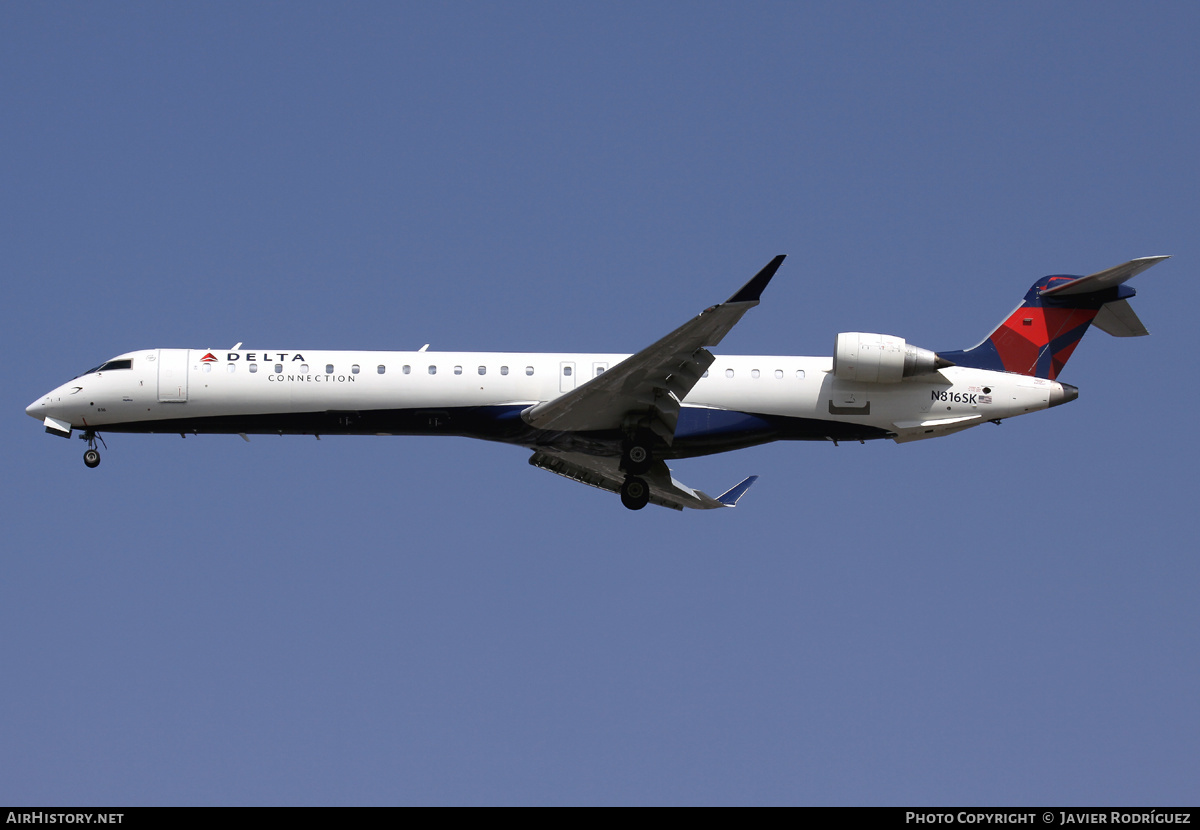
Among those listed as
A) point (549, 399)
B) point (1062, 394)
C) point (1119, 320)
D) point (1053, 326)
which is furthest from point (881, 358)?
point (549, 399)

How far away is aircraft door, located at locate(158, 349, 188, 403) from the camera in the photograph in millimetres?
25859

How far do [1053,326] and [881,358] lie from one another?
4824 mm

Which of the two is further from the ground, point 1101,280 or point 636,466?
point 1101,280

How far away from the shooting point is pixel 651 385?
81.1 ft

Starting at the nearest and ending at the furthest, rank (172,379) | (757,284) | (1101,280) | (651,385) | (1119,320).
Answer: (757,284), (651,385), (172,379), (1101,280), (1119,320)

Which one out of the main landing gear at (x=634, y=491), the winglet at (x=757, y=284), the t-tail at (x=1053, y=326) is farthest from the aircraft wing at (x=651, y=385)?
the t-tail at (x=1053, y=326)

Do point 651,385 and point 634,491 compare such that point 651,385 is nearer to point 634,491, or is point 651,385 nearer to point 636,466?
point 636,466

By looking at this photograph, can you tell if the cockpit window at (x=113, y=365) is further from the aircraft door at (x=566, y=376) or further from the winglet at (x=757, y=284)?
the winglet at (x=757, y=284)

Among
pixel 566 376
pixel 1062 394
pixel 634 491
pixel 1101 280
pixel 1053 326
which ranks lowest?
pixel 634 491

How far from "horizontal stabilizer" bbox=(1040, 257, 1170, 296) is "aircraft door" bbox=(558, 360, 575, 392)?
10.8 m

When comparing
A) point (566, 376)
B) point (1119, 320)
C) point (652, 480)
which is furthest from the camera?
point (652, 480)

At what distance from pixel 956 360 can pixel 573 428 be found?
8613 millimetres

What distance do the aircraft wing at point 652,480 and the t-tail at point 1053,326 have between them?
619 centimetres
